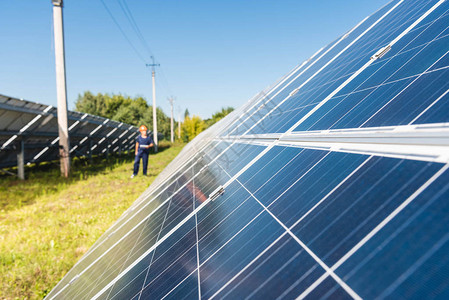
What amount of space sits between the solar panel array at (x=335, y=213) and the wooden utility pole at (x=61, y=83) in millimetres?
13519

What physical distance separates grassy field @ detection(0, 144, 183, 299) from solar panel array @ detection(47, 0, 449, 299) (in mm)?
2231

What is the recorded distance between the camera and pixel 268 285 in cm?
148

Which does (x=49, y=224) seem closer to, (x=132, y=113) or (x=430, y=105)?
(x=430, y=105)

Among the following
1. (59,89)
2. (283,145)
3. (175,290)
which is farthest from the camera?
(59,89)

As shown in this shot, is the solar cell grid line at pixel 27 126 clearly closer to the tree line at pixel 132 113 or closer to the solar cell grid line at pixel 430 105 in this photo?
the solar cell grid line at pixel 430 105

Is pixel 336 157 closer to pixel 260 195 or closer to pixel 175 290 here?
pixel 260 195

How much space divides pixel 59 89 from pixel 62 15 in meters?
4.04

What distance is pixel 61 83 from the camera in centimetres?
1590

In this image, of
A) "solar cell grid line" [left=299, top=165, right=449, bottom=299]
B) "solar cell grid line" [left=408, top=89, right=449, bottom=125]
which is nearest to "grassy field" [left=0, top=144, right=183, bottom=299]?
"solar cell grid line" [left=299, top=165, right=449, bottom=299]

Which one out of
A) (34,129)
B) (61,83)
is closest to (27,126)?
(34,129)

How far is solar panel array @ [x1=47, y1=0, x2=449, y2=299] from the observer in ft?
3.62

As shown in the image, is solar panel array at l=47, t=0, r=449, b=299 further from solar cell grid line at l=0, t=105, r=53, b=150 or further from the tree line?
the tree line

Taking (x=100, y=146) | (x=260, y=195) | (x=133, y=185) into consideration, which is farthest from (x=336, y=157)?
(x=100, y=146)

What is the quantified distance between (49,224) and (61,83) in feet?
34.5
